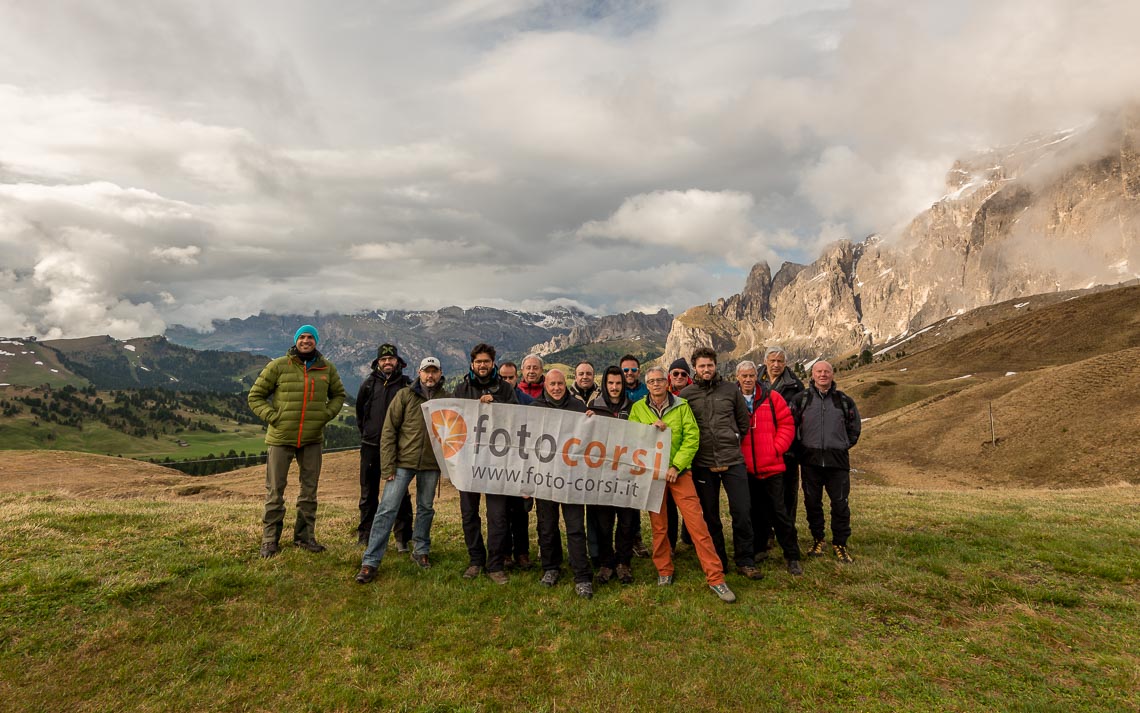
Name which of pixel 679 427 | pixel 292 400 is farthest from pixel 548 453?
pixel 292 400

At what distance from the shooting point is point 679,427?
382 inches

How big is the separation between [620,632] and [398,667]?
11.0 ft

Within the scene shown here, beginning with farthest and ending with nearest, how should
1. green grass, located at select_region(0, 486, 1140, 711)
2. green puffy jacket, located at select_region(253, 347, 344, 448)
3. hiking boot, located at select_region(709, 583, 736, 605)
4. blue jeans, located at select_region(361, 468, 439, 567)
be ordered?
green puffy jacket, located at select_region(253, 347, 344, 448), blue jeans, located at select_region(361, 468, 439, 567), hiking boot, located at select_region(709, 583, 736, 605), green grass, located at select_region(0, 486, 1140, 711)

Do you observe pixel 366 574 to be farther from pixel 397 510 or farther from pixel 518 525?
pixel 518 525

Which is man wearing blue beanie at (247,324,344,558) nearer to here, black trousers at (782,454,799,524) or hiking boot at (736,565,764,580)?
hiking boot at (736,565,764,580)

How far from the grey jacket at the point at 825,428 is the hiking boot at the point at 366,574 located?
9.02m

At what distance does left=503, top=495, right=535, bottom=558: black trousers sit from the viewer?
413 inches

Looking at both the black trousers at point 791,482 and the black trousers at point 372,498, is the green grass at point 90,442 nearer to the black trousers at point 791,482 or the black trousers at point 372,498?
the black trousers at point 372,498

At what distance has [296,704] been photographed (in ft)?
20.1

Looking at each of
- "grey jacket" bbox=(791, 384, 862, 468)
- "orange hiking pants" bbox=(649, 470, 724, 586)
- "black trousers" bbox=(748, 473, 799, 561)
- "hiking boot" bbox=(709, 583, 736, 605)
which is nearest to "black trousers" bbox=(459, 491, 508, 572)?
"orange hiking pants" bbox=(649, 470, 724, 586)

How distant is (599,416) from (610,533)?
7.75 feet

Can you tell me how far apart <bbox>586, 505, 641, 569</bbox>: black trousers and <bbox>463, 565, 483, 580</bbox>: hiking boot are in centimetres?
241

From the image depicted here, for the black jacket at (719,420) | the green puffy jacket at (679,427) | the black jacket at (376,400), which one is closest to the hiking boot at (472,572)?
the black jacket at (376,400)

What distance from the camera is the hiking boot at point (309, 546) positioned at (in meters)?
10.5
